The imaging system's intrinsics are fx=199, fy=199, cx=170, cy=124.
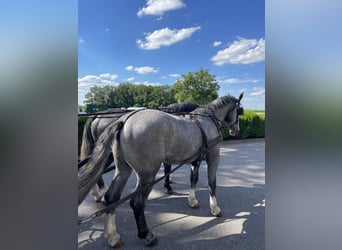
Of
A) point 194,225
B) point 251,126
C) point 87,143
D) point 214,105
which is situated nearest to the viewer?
point 194,225

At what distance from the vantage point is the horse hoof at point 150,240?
216 cm

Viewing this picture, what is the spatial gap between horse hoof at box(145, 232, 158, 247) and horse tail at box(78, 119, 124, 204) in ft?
2.77

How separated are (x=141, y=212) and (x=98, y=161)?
753mm

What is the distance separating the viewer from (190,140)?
2494 mm

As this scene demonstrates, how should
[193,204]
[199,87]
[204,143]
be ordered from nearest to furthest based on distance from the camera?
[204,143]
[193,204]
[199,87]

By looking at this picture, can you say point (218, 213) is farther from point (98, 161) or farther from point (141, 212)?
point (98, 161)

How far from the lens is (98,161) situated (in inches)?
81.9

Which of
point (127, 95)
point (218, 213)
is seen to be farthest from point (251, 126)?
point (127, 95)

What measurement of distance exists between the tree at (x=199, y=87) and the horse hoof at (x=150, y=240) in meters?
10.4

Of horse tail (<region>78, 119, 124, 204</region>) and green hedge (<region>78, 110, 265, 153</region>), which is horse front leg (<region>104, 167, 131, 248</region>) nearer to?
horse tail (<region>78, 119, 124, 204</region>)

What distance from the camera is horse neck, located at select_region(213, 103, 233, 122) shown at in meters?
3.35

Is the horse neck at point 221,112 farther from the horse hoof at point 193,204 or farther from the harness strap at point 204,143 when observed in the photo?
the horse hoof at point 193,204
